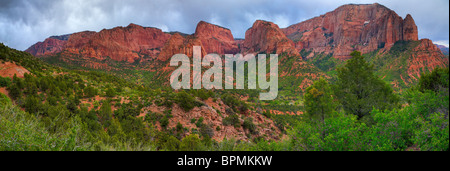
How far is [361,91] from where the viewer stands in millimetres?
14180

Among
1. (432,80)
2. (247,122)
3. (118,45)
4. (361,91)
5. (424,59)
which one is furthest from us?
(118,45)

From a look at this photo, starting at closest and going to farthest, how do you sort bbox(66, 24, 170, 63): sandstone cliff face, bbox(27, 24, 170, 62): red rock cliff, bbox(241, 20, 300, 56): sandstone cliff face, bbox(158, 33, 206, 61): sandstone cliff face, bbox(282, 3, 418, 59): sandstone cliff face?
1. bbox(158, 33, 206, 61): sandstone cliff face
2. bbox(282, 3, 418, 59): sandstone cliff face
3. bbox(27, 24, 170, 62): red rock cliff
4. bbox(66, 24, 170, 63): sandstone cliff face
5. bbox(241, 20, 300, 56): sandstone cliff face

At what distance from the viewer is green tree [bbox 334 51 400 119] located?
43.9 feet

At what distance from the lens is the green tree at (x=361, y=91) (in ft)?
43.9

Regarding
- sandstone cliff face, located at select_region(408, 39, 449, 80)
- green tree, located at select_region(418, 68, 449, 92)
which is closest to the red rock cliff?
green tree, located at select_region(418, 68, 449, 92)

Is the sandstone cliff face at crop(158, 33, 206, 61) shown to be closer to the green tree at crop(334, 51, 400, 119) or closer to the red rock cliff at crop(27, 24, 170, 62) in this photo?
the red rock cliff at crop(27, 24, 170, 62)

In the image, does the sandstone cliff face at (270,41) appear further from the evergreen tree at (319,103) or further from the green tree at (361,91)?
the evergreen tree at (319,103)

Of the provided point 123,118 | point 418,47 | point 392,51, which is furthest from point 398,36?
point 123,118

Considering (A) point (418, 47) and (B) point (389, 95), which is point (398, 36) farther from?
(B) point (389, 95)

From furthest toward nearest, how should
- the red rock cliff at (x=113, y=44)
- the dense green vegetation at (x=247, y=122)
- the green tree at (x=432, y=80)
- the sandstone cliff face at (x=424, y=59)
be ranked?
the red rock cliff at (x=113, y=44) < the sandstone cliff face at (x=424, y=59) < the green tree at (x=432, y=80) < the dense green vegetation at (x=247, y=122)

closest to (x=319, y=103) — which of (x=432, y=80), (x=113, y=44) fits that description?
(x=432, y=80)

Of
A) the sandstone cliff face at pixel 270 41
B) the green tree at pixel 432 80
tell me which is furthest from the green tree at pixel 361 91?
the sandstone cliff face at pixel 270 41

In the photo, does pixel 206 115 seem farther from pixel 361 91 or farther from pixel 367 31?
pixel 367 31
